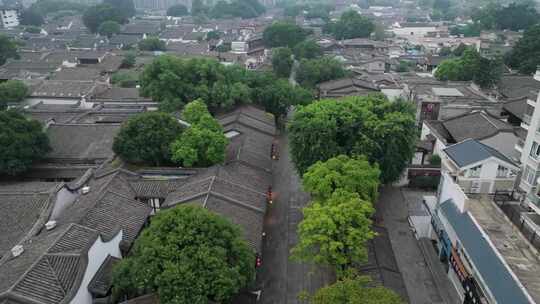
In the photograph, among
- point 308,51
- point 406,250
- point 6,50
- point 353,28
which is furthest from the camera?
point 353,28

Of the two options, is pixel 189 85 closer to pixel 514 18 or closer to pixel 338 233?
pixel 338 233

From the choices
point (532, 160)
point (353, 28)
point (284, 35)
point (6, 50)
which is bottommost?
point (6, 50)

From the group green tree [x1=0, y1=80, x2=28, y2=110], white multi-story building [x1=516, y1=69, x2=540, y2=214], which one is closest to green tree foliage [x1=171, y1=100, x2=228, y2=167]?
white multi-story building [x1=516, y1=69, x2=540, y2=214]

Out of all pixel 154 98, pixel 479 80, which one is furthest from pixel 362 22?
pixel 154 98

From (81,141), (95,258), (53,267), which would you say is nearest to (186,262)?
(95,258)

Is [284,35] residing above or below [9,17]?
below

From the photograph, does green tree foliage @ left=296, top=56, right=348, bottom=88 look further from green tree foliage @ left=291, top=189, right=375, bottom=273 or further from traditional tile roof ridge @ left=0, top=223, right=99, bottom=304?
traditional tile roof ridge @ left=0, top=223, right=99, bottom=304
